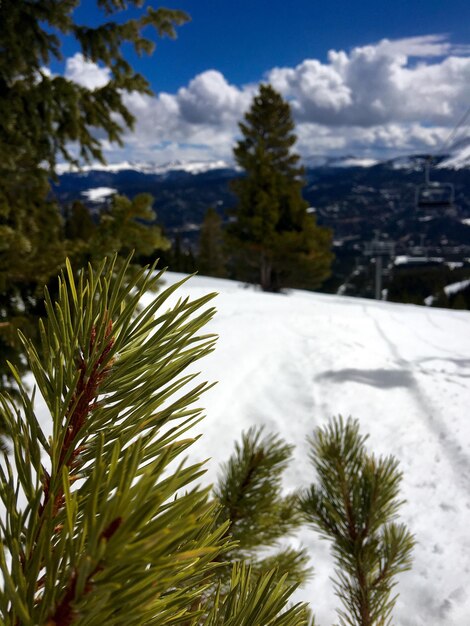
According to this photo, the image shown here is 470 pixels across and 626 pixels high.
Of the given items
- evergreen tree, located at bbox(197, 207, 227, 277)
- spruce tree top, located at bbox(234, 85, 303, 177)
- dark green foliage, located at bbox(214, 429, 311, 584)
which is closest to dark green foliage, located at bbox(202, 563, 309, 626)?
dark green foliage, located at bbox(214, 429, 311, 584)

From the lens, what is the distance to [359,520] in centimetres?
124

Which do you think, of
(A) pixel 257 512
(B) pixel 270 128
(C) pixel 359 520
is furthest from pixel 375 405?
(B) pixel 270 128

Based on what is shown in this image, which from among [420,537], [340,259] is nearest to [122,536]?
[420,537]

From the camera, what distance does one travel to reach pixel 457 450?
12.6ft

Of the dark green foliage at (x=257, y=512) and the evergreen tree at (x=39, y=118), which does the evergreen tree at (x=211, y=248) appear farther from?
the dark green foliage at (x=257, y=512)

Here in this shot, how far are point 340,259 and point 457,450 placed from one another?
151m

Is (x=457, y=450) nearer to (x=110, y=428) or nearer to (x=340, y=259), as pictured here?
(x=110, y=428)

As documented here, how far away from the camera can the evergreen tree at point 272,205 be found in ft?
70.2

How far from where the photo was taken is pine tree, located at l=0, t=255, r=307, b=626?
0.32 m

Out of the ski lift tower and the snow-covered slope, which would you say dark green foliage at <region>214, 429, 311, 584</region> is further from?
the ski lift tower

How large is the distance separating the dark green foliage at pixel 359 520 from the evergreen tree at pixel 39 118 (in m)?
1.95

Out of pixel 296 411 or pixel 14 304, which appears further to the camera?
pixel 296 411

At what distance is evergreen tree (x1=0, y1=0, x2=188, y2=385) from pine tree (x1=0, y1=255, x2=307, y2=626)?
219 centimetres

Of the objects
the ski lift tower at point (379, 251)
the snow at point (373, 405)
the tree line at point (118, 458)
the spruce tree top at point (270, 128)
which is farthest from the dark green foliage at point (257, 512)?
the ski lift tower at point (379, 251)
